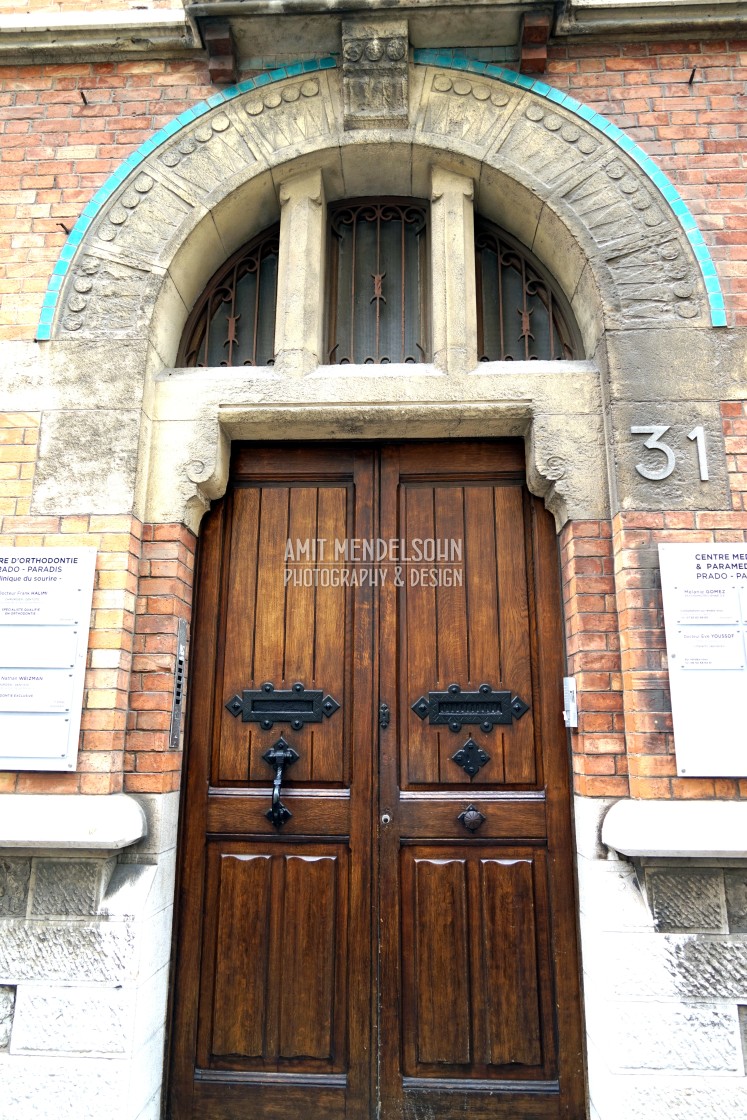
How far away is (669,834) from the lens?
2.57 meters

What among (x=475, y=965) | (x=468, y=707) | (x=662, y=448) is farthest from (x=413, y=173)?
(x=475, y=965)

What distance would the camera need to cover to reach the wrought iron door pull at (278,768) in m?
3.05

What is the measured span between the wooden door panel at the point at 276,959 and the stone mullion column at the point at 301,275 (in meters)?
2.17

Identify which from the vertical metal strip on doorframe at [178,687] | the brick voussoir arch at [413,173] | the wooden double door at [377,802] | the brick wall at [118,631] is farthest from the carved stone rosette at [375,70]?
the vertical metal strip on doorframe at [178,687]

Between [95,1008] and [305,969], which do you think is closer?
[95,1008]

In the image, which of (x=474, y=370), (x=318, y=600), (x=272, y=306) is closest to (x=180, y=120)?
(x=272, y=306)

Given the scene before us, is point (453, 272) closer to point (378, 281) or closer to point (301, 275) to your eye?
point (378, 281)

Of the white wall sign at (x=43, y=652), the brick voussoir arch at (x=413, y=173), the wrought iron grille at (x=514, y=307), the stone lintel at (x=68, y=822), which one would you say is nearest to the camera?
the stone lintel at (x=68, y=822)

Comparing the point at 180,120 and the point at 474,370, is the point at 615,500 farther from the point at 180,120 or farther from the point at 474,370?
the point at 180,120

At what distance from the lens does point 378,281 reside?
142 inches

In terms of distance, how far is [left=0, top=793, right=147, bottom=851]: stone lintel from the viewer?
2658 mm

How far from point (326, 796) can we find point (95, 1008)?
44.6 inches

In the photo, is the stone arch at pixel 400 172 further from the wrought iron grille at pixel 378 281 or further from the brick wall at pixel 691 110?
the wrought iron grille at pixel 378 281

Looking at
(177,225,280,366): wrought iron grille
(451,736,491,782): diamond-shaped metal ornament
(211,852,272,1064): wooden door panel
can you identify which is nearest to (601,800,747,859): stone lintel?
(451,736,491,782): diamond-shaped metal ornament
